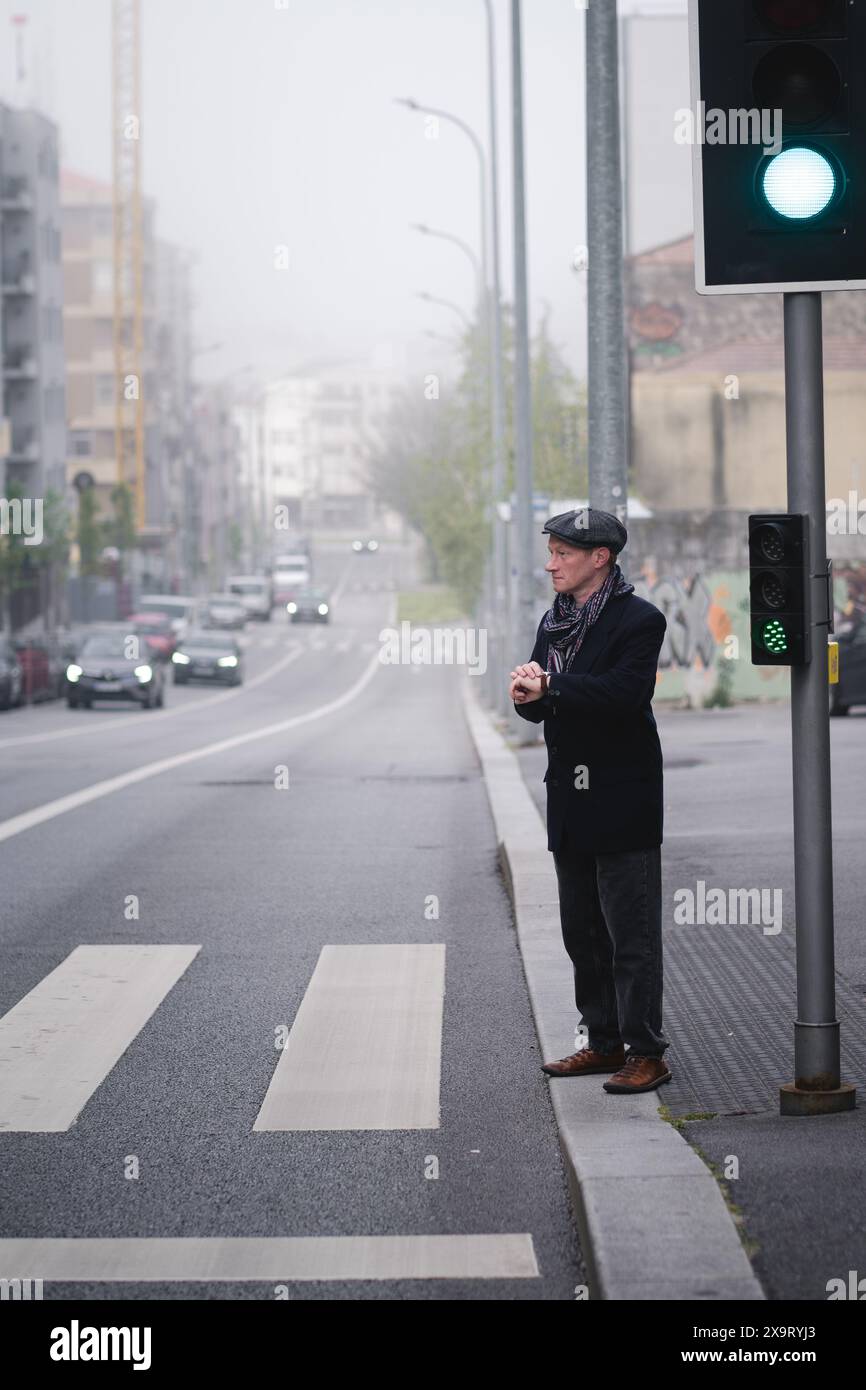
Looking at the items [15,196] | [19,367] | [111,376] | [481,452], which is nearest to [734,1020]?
[481,452]

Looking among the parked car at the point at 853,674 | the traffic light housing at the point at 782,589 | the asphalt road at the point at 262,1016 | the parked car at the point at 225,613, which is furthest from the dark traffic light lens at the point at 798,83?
the parked car at the point at 225,613

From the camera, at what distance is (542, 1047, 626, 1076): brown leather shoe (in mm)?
6953

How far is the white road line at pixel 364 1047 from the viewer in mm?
6746

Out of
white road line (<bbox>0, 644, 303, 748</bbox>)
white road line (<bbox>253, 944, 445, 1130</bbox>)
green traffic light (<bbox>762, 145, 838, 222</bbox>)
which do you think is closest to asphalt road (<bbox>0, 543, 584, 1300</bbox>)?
white road line (<bbox>253, 944, 445, 1130</bbox>)

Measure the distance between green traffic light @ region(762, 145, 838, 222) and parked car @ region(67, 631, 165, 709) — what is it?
36.7 meters

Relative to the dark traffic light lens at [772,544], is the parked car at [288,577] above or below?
above

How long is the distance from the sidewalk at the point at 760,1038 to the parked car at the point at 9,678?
26731mm

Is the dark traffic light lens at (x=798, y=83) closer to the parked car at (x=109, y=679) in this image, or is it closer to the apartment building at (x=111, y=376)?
the parked car at (x=109, y=679)

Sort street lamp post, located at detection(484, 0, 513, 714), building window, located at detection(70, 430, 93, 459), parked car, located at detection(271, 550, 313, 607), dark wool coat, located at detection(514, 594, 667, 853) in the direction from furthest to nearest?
building window, located at detection(70, 430, 93, 459) < parked car, located at detection(271, 550, 313, 607) < street lamp post, located at detection(484, 0, 513, 714) < dark wool coat, located at detection(514, 594, 667, 853)

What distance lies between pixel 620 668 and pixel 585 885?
2.38 ft

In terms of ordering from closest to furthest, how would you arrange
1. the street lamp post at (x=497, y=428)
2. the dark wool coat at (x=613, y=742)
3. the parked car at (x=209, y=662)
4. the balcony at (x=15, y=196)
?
the dark wool coat at (x=613, y=742) → the street lamp post at (x=497, y=428) → the parked car at (x=209, y=662) → the balcony at (x=15, y=196)

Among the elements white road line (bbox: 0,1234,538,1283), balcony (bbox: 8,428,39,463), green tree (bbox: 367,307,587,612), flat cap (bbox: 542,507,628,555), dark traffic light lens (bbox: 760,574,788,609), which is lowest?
white road line (bbox: 0,1234,538,1283)

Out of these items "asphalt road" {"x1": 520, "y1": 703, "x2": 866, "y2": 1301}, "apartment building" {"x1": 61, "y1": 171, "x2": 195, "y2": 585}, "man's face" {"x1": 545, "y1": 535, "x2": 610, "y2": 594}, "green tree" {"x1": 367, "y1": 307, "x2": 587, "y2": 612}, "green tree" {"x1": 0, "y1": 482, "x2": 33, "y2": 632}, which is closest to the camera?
"asphalt road" {"x1": 520, "y1": 703, "x2": 866, "y2": 1301}

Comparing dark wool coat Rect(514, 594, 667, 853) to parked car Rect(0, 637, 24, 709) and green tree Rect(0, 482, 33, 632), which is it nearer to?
parked car Rect(0, 637, 24, 709)
